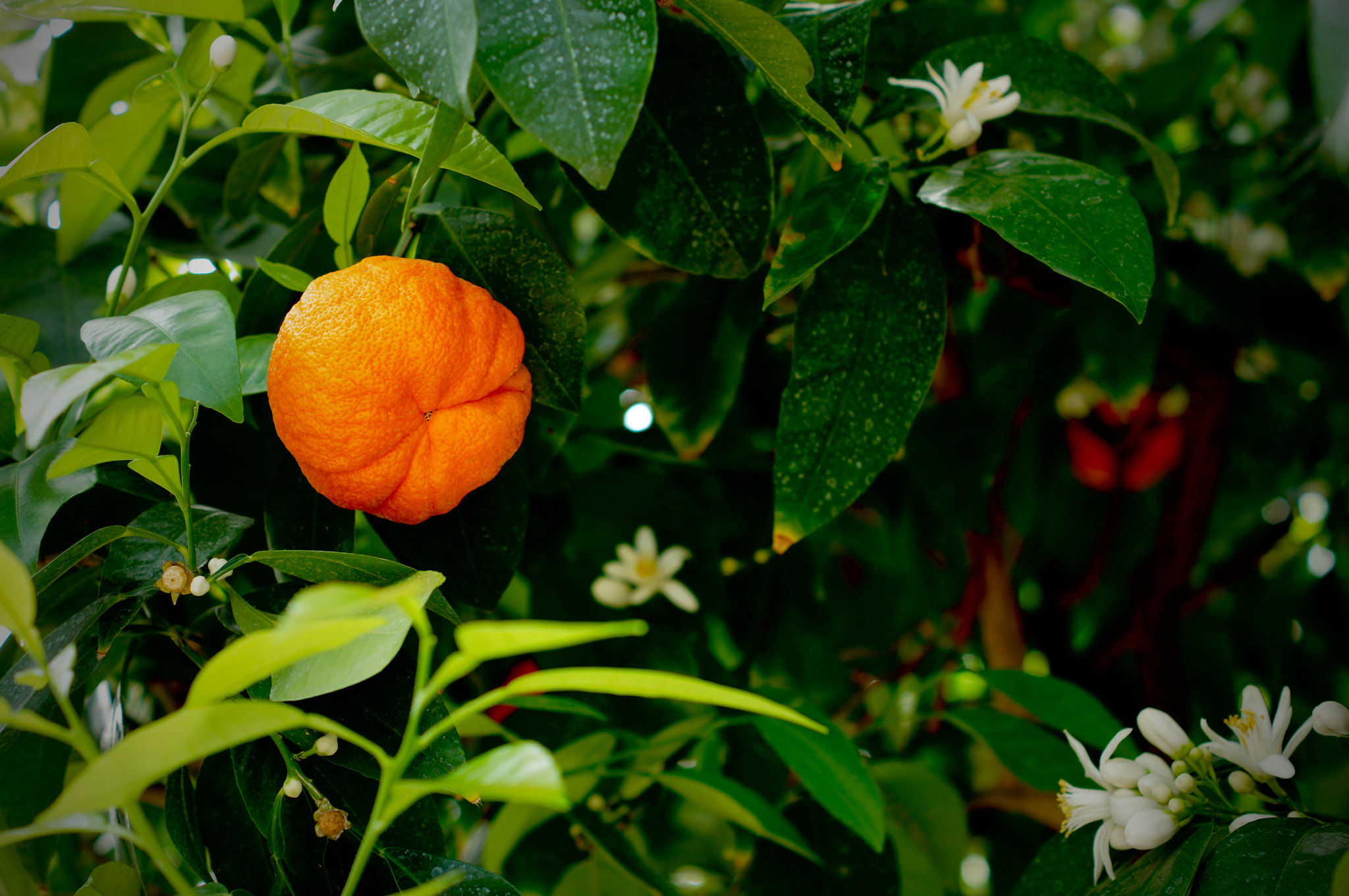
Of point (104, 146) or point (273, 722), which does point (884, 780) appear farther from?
point (104, 146)

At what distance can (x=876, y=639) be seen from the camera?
88cm

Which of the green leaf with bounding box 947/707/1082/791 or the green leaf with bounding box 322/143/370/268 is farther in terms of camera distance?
the green leaf with bounding box 947/707/1082/791

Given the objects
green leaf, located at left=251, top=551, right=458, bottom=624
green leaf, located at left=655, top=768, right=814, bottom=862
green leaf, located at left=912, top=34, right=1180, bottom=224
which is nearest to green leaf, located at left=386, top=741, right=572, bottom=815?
green leaf, located at left=251, top=551, right=458, bottom=624

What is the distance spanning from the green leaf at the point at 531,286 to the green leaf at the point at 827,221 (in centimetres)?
11

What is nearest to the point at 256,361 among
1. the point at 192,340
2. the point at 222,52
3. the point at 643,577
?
the point at 192,340

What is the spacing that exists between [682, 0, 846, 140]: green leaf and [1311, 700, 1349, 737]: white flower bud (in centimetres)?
39

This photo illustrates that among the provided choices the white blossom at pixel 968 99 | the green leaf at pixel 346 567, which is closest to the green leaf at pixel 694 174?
the white blossom at pixel 968 99

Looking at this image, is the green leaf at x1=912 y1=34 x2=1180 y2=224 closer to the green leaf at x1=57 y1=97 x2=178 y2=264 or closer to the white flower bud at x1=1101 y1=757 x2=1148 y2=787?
the white flower bud at x1=1101 y1=757 x2=1148 y2=787

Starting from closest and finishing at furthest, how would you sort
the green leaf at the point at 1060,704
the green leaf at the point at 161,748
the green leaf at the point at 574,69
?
the green leaf at the point at 161,748 < the green leaf at the point at 574,69 < the green leaf at the point at 1060,704

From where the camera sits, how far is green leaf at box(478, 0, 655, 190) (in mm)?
316

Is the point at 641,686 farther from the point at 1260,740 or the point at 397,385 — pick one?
the point at 1260,740

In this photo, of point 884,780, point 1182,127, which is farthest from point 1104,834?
point 1182,127

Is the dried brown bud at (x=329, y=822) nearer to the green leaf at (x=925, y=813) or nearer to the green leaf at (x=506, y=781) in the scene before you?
the green leaf at (x=506, y=781)

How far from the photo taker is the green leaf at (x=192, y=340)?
0.33 metres
